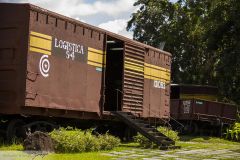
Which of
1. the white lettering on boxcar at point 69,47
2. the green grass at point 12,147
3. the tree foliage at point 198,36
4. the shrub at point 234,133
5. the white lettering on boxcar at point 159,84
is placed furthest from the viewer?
the tree foliage at point 198,36

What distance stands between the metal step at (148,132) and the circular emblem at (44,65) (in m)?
3.66

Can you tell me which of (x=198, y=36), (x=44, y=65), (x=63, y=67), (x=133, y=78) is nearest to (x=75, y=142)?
(x=44, y=65)

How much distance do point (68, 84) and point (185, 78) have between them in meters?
26.7

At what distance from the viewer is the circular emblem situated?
496 inches

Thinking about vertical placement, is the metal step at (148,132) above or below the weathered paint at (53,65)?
below

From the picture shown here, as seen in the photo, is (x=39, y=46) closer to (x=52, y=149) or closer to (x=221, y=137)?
(x=52, y=149)

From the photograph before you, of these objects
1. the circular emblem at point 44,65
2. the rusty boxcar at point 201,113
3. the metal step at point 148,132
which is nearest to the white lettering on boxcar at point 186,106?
the rusty boxcar at point 201,113

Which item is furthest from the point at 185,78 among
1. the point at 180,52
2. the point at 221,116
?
the point at 221,116

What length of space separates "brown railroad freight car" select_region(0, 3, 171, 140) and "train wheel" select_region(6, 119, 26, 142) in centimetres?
54

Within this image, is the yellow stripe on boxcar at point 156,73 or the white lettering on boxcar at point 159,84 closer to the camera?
the yellow stripe on boxcar at point 156,73

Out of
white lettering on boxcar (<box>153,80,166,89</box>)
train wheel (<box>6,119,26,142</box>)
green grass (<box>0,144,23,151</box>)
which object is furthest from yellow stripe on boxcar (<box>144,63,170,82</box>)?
green grass (<box>0,144,23,151</box>)

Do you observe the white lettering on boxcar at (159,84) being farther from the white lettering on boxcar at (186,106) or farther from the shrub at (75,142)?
the shrub at (75,142)

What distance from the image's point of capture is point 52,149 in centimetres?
1146

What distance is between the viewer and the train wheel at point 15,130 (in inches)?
489
